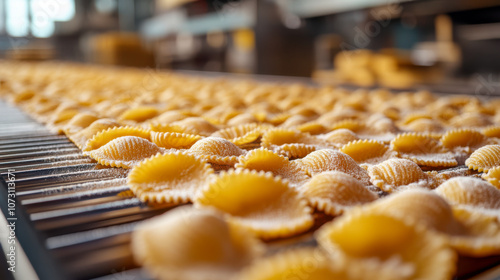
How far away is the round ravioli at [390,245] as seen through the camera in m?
0.50

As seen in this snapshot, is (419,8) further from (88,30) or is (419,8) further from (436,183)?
(88,30)

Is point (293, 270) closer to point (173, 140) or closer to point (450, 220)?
point (450, 220)

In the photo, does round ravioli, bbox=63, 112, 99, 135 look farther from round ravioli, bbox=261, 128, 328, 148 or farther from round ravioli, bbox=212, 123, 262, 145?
round ravioli, bbox=261, 128, 328, 148

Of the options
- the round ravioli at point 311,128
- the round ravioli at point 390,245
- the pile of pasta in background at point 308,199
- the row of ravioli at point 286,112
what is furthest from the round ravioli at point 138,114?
the round ravioli at point 390,245

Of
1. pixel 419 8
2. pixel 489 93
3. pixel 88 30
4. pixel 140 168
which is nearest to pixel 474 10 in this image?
pixel 419 8

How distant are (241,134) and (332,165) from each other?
0.42m

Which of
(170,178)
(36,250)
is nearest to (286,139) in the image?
(170,178)

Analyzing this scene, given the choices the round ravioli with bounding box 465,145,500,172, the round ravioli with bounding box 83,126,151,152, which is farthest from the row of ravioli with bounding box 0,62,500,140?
the round ravioli with bounding box 465,145,500,172

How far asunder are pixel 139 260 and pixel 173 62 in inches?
281

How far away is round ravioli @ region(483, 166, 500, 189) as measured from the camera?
834 mm

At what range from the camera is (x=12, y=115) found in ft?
6.03

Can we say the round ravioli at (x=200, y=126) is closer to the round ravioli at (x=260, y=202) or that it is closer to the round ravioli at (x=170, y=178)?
the round ravioli at (x=170, y=178)

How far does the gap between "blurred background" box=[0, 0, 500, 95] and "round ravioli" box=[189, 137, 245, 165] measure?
1828 millimetres

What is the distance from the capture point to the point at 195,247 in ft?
1.67
